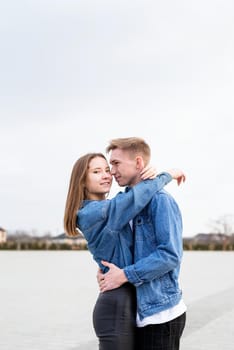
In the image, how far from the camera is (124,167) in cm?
272

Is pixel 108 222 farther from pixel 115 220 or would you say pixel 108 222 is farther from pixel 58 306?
pixel 58 306

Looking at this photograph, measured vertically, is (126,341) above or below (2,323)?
above

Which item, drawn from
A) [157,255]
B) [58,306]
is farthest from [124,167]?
[58,306]

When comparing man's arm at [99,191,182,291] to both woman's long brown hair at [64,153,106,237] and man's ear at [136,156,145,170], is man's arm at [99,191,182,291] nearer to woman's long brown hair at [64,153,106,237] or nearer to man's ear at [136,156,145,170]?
man's ear at [136,156,145,170]

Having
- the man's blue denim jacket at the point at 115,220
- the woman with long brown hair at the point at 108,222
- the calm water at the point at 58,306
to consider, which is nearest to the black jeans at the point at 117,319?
the woman with long brown hair at the point at 108,222

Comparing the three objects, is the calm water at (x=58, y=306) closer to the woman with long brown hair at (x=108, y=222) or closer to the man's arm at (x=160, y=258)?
the woman with long brown hair at (x=108, y=222)

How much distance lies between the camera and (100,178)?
9.14 feet

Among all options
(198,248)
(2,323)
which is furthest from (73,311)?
(198,248)

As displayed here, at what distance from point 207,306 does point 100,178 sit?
23.6 ft

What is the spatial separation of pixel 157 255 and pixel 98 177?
0.44m

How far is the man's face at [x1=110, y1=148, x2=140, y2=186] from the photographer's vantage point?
2.70m

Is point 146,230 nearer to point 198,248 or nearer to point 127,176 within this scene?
point 127,176

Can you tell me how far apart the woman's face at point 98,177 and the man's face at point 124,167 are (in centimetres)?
5

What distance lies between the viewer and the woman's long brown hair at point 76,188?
2791 mm
